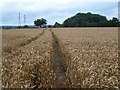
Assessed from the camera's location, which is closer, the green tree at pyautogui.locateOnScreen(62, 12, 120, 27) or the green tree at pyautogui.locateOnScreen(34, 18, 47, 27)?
the green tree at pyautogui.locateOnScreen(62, 12, 120, 27)

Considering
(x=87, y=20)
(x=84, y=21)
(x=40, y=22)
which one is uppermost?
(x=87, y=20)

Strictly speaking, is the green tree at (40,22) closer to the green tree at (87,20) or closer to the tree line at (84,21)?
the tree line at (84,21)

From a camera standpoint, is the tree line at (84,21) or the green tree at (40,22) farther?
the green tree at (40,22)

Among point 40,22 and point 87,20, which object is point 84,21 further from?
point 40,22

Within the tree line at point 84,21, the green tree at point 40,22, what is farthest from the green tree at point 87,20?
the green tree at point 40,22

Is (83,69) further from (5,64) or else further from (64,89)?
(5,64)

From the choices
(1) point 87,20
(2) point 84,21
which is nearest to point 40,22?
(2) point 84,21

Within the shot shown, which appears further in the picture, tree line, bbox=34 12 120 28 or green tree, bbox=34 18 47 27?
green tree, bbox=34 18 47 27

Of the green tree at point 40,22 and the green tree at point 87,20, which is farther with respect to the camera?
the green tree at point 40,22

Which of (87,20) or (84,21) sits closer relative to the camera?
(84,21)

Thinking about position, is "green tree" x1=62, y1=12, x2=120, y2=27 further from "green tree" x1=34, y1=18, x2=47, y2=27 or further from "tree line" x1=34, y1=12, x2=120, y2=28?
"green tree" x1=34, y1=18, x2=47, y2=27

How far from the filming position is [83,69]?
7871mm

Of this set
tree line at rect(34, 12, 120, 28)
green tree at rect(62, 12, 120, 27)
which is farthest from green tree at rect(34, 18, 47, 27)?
green tree at rect(62, 12, 120, 27)

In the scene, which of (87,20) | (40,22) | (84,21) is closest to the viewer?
(84,21)
